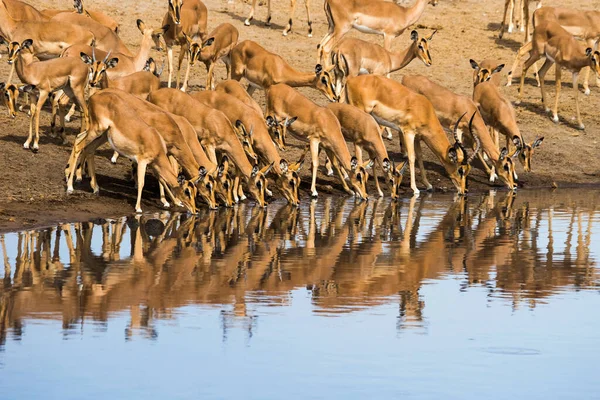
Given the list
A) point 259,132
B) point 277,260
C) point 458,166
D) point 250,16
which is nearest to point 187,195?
point 259,132

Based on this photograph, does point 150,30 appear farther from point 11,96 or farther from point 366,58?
point 11,96

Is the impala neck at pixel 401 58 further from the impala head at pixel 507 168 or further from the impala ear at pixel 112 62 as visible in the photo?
the impala ear at pixel 112 62

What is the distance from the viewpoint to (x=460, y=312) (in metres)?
8.50

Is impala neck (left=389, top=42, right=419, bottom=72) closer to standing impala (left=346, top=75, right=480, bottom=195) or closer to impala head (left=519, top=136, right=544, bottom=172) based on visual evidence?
standing impala (left=346, top=75, right=480, bottom=195)

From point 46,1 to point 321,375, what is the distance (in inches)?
803

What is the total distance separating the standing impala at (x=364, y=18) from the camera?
2183 cm

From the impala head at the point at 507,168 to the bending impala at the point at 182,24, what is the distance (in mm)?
5567

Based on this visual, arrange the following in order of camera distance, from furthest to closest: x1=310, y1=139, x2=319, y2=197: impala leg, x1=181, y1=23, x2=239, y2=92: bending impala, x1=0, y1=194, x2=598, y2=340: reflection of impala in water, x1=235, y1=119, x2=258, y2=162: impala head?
x1=181, y1=23, x2=239, y2=92: bending impala → x1=310, y1=139, x2=319, y2=197: impala leg → x1=235, y1=119, x2=258, y2=162: impala head → x1=0, y1=194, x2=598, y2=340: reflection of impala in water

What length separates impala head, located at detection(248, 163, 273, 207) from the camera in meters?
14.1

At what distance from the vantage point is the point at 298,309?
27.9 ft

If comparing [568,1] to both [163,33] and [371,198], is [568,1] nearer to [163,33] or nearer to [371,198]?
[163,33]

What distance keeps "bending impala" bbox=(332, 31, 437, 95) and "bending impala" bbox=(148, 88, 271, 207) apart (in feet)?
14.3

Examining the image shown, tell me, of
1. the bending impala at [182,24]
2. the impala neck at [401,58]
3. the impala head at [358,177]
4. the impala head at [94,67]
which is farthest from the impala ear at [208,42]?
the impala head at [358,177]

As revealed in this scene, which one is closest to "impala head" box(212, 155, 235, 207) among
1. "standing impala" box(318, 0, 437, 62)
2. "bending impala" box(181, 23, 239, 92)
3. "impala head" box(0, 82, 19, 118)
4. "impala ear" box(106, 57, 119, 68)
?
"impala ear" box(106, 57, 119, 68)
